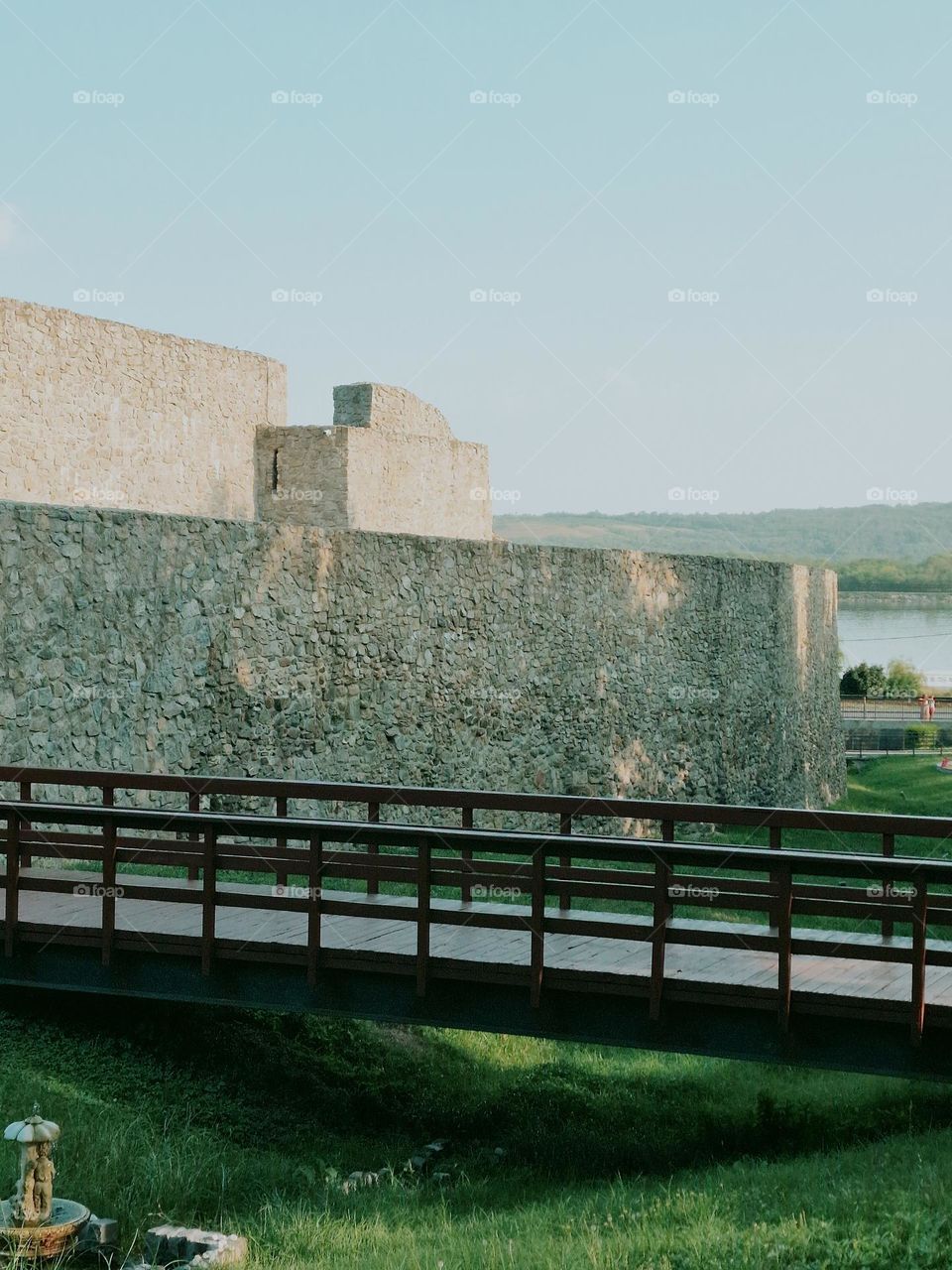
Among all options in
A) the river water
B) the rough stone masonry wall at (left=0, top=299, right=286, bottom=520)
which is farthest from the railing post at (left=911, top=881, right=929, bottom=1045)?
the river water

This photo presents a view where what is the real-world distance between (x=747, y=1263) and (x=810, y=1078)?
387 centimetres

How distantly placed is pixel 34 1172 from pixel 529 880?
2469 mm

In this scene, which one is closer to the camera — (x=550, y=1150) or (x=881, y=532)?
(x=550, y=1150)

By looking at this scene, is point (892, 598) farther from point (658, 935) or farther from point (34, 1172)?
point (34, 1172)

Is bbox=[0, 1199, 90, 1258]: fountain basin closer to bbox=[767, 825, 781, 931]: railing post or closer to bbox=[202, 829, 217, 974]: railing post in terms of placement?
bbox=[202, 829, 217, 974]: railing post

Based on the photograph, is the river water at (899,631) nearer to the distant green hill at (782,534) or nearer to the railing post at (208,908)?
the distant green hill at (782,534)

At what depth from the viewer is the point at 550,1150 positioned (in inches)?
313

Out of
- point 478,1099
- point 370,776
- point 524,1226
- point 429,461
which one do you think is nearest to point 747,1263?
Result: point 524,1226

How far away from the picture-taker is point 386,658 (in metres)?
16.0

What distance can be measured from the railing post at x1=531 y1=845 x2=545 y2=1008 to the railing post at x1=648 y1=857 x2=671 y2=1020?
1.67ft

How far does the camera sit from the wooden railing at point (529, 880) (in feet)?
21.6

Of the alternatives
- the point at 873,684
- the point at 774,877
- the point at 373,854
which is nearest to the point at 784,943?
the point at 774,877

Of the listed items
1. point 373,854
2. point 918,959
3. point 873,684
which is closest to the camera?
point 918,959

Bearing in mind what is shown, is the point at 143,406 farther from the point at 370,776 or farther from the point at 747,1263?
the point at 747,1263
